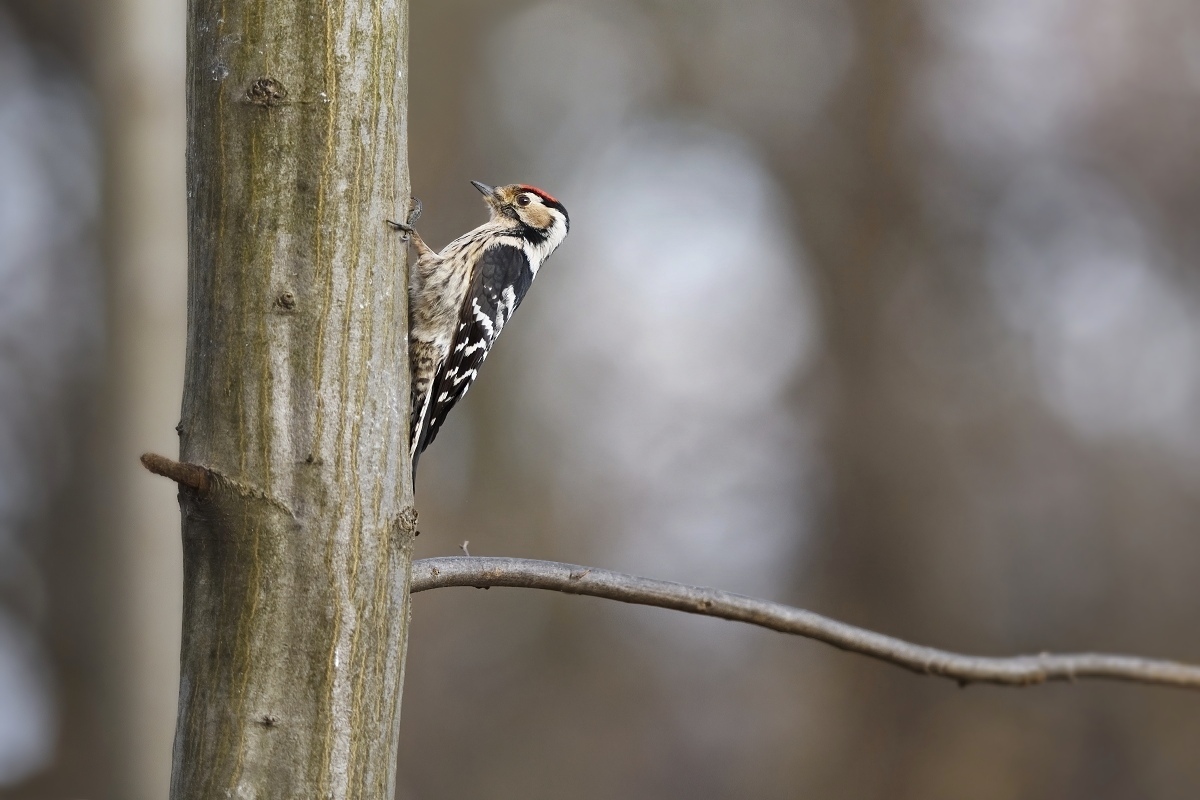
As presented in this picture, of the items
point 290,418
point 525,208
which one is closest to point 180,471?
point 290,418

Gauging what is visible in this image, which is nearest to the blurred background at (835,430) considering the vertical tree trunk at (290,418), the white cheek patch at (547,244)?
the white cheek patch at (547,244)

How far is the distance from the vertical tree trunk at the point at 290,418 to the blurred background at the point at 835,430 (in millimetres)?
6523

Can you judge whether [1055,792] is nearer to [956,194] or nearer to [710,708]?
[710,708]

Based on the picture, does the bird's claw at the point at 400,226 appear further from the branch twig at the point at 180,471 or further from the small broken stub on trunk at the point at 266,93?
the branch twig at the point at 180,471

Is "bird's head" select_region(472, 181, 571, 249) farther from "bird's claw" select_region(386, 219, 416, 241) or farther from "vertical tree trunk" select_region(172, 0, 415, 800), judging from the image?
"vertical tree trunk" select_region(172, 0, 415, 800)

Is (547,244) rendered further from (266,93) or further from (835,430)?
(835,430)

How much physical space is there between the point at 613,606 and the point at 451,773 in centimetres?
220

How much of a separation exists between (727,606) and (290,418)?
36.3 inches

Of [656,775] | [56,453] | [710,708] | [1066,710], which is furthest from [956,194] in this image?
[56,453]

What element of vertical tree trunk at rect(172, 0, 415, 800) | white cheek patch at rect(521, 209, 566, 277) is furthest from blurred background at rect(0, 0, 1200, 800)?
vertical tree trunk at rect(172, 0, 415, 800)

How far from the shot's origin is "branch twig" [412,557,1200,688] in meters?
1.76

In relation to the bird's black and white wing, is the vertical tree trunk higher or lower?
lower

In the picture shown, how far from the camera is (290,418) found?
1469 mm

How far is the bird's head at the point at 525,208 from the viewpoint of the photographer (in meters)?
4.43
